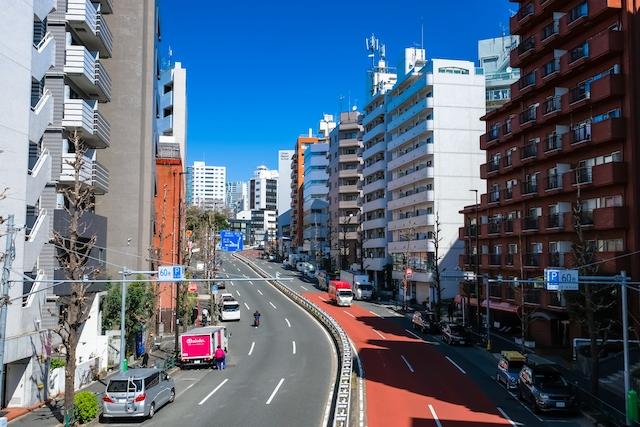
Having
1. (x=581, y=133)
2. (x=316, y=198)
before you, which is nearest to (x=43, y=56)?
(x=581, y=133)

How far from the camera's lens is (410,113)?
248ft

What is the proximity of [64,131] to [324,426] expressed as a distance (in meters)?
21.6

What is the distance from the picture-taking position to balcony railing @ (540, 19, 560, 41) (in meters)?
42.4

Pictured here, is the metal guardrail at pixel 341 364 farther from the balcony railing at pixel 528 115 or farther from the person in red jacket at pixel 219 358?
the balcony railing at pixel 528 115

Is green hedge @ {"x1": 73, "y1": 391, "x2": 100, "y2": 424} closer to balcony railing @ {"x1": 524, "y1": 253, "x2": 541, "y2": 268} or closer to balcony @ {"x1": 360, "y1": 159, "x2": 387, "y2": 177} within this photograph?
balcony railing @ {"x1": 524, "y1": 253, "x2": 541, "y2": 268}

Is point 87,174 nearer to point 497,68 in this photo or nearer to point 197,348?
point 197,348

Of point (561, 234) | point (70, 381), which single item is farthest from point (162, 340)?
point (561, 234)

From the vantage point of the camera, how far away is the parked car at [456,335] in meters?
43.5

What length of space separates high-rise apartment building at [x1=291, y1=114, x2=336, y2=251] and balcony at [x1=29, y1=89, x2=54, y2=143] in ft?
380

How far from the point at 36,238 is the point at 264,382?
13.5m

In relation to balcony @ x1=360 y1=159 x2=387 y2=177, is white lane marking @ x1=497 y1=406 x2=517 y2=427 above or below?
below

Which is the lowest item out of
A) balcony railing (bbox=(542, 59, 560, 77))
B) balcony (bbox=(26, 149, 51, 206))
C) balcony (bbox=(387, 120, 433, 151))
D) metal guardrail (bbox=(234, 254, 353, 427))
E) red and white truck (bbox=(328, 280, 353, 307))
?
metal guardrail (bbox=(234, 254, 353, 427))

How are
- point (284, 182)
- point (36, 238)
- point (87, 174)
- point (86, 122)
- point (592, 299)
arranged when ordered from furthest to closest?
point (284, 182) → point (87, 174) → point (86, 122) → point (592, 299) → point (36, 238)

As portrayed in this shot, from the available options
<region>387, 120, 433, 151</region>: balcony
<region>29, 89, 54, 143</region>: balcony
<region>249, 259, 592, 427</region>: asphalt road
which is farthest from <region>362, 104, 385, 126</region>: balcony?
<region>29, 89, 54, 143</region>: balcony
